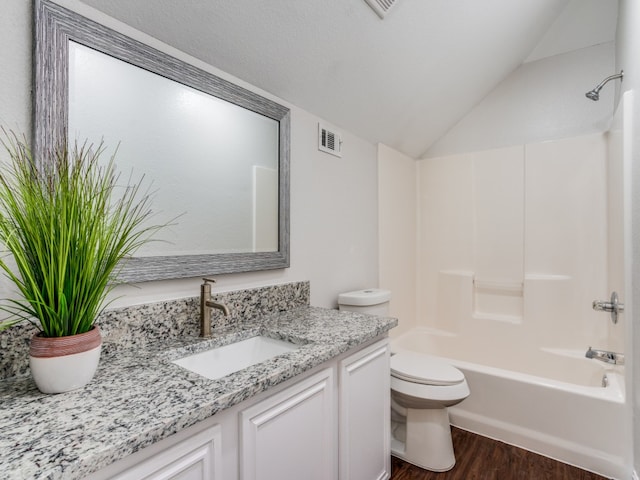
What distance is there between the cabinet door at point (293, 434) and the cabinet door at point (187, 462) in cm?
9

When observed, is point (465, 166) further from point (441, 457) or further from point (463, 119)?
point (441, 457)

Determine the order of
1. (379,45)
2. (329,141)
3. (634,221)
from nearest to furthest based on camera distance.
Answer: (634,221), (379,45), (329,141)

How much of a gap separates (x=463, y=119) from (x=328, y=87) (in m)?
1.63

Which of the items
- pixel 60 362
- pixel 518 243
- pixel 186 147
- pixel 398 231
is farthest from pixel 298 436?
pixel 518 243

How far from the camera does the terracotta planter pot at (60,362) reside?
0.74m

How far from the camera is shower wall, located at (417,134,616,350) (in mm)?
2336

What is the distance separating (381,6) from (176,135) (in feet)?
3.58

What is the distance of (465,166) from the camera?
282 cm

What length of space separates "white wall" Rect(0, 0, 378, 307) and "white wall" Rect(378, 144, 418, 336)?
4.2 inches

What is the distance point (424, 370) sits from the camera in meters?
1.86

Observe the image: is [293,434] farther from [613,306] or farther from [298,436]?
[613,306]

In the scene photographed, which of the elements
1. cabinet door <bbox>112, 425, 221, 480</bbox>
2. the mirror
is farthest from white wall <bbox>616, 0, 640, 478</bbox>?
cabinet door <bbox>112, 425, 221, 480</bbox>

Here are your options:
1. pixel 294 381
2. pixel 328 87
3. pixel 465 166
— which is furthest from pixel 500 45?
pixel 294 381

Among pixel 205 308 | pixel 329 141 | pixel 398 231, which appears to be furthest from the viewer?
pixel 398 231
